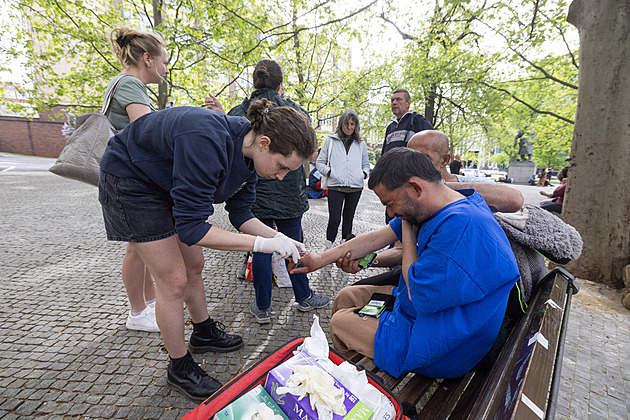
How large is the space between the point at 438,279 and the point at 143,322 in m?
2.45

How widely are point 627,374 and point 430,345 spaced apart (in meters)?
2.15

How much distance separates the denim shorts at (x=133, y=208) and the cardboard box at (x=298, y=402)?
3.48 ft

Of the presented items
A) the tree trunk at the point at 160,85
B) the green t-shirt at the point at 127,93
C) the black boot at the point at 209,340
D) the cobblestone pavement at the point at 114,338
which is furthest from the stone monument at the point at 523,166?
the green t-shirt at the point at 127,93

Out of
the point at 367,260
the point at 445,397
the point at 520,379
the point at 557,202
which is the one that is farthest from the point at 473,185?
the point at 557,202

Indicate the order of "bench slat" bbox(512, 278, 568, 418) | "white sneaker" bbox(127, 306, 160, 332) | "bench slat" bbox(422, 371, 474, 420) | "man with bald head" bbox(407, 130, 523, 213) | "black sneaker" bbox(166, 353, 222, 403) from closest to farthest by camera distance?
1. "bench slat" bbox(512, 278, 568, 418)
2. "bench slat" bbox(422, 371, 474, 420)
3. "black sneaker" bbox(166, 353, 222, 403)
4. "man with bald head" bbox(407, 130, 523, 213)
5. "white sneaker" bbox(127, 306, 160, 332)

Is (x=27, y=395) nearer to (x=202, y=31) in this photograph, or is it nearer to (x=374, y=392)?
(x=374, y=392)

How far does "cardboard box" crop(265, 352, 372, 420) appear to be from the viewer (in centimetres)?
97

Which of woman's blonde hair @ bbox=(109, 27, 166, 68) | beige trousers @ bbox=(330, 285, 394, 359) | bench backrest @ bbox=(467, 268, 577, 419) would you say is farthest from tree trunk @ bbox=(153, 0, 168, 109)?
bench backrest @ bbox=(467, 268, 577, 419)

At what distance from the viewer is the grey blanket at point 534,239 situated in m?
1.52

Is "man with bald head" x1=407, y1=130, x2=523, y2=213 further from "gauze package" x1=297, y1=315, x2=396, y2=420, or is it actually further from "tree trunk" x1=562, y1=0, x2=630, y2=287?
"tree trunk" x1=562, y1=0, x2=630, y2=287

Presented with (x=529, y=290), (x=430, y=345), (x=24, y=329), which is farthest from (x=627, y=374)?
(x=24, y=329)

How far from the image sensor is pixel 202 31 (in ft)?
23.0

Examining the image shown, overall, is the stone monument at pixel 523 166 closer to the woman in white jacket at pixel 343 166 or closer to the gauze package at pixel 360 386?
the woman in white jacket at pixel 343 166

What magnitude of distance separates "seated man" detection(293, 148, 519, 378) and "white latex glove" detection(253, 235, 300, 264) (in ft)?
1.90
